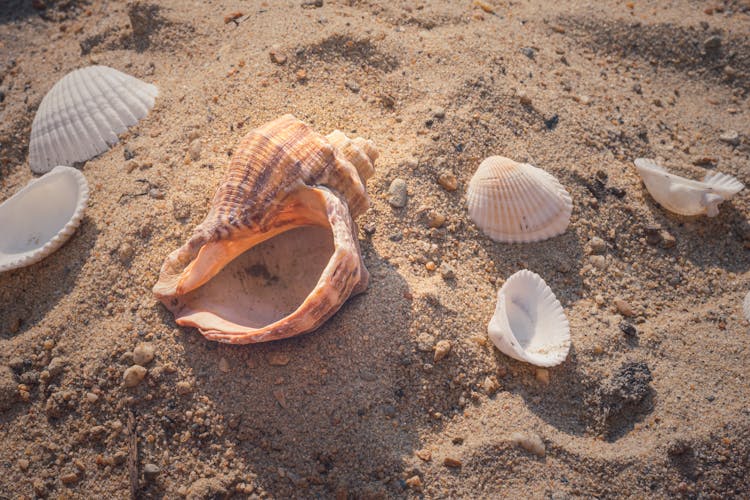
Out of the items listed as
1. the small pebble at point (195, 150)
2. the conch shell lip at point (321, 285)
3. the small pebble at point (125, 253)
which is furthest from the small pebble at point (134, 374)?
the small pebble at point (195, 150)

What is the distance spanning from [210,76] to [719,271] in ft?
12.3

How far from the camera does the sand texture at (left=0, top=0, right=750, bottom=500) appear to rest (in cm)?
259

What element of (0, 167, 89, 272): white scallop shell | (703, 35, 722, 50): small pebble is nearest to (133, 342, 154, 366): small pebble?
(0, 167, 89, 272): white scallop shell

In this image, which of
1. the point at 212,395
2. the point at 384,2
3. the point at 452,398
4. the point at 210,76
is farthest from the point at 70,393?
the point at 384,2

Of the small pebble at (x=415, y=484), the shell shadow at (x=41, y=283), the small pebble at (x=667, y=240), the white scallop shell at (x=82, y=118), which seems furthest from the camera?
the white scallop shell at (x=82, y=118)

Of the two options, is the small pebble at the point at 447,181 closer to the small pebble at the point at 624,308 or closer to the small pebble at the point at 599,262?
the small pebble at the point at 599,262

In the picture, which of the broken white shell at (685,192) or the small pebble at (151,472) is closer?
the small pebble at (151,472)

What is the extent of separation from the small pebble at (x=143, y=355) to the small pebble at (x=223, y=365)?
370 mm

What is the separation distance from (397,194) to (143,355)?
5.56 feet

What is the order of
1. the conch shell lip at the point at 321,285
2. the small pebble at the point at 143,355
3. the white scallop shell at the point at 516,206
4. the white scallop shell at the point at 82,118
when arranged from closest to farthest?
the conch shell lip at the point at 321,285 < the small pebble at the point at 143,355 < the white scallop shell at the point at 516,206 < the white scallop shell at the point at 82,118

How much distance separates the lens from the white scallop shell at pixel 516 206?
3221mm

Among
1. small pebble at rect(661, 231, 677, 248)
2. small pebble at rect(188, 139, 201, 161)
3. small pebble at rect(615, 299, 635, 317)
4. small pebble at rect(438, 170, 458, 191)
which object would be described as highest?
small pebble at rect(188, 139, 201, 161)

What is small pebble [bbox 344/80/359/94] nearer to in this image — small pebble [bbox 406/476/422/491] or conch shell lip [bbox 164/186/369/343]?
conch shell lip [bbox 164/186/369/343]

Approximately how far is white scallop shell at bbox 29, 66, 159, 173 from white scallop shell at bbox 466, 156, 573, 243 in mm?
2514
